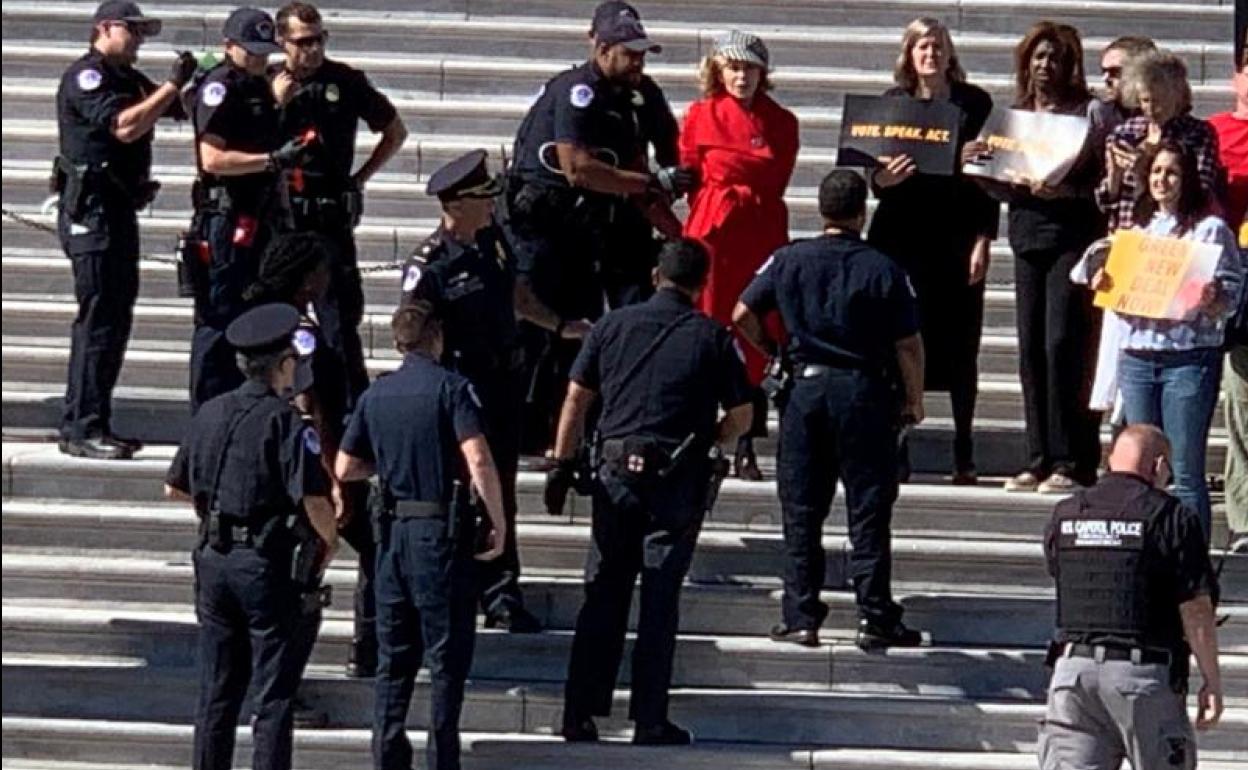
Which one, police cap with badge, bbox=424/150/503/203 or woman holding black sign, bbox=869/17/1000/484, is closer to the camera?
police cap with badge, bbox=424/150/503/203

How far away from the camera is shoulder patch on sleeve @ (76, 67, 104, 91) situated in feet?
40.0

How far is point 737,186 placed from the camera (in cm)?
1202

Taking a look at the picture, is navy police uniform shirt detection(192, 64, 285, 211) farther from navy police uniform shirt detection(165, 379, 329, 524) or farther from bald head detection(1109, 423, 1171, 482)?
bald head detection(1109, 423, 1171, 482)

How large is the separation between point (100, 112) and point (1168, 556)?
4982 millimetres

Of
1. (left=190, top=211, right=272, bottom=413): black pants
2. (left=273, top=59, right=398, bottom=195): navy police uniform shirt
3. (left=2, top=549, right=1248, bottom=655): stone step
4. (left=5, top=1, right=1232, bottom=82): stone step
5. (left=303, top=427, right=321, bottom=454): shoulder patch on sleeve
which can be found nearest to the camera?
(left=303, top=427, right=321, bottom=454): shoulder patch on sleeve

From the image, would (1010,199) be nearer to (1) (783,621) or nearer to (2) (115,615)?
(1) (783,621)

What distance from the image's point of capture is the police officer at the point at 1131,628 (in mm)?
9086

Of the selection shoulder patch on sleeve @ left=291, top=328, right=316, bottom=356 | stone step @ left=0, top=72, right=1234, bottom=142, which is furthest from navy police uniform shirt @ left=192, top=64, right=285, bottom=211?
stone step @ left=0, top=72, right=1234, bottom=142

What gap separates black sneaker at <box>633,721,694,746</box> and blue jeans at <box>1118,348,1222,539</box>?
192cm

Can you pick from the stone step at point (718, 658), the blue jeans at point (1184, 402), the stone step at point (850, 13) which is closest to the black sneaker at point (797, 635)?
the stone step at point (718, 658)

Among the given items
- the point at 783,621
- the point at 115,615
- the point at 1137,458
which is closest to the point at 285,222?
the point at 115,615

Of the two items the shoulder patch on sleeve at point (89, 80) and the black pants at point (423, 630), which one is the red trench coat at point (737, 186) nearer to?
the black pants at point (423, 630)

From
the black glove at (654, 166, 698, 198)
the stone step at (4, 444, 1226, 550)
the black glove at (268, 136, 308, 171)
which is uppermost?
the black glove at (268, 136, 308, 171)

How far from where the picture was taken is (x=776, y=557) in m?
11.6
